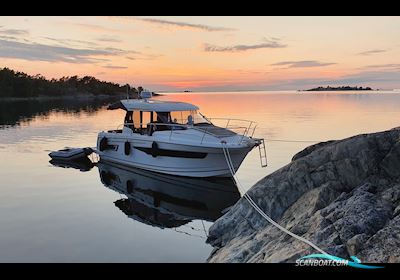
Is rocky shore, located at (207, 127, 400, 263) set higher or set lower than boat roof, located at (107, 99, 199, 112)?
lower

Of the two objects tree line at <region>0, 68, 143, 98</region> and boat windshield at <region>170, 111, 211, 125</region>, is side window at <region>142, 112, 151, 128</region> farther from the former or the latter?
tree line at <region>0, 68, 143, 98</region>

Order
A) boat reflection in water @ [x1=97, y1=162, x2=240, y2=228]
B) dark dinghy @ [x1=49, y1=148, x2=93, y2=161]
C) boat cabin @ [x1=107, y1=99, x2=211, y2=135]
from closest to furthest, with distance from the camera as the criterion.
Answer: boat reflection in water @ [x1=97, y1=162, x2=240, y2=228]
boat cabin @ [x1=107, y1=99, x2=211, y2=135]
dark dinghy @ [x1=49, y1=148, x2=93, y2=161]

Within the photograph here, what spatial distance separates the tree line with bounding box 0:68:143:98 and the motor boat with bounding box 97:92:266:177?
70.7 meters

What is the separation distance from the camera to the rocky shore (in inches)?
218

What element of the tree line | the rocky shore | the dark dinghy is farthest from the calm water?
the tree line

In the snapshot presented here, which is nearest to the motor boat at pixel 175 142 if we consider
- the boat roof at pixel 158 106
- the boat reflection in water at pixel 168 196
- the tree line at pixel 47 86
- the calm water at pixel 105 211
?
the boat roof at pixel 158 106

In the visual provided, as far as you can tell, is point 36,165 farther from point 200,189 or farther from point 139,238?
point 139,238

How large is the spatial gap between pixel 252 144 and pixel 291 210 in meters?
10.4

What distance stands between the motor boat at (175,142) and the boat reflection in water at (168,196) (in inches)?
19.6

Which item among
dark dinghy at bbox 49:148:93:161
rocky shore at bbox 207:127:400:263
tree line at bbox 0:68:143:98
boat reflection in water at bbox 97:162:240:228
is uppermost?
tree line at bbox 0:68:143:98

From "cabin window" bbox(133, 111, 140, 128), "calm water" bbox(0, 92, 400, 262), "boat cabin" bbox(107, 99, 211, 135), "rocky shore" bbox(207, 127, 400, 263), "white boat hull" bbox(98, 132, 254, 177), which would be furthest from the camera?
"cabin window" bbox(133, 111, 140, 128)

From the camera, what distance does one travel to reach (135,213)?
15.3 metres

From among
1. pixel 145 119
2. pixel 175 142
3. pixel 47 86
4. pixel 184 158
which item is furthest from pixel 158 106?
pixel 47 86

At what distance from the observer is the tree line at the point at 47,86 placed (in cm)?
12465
